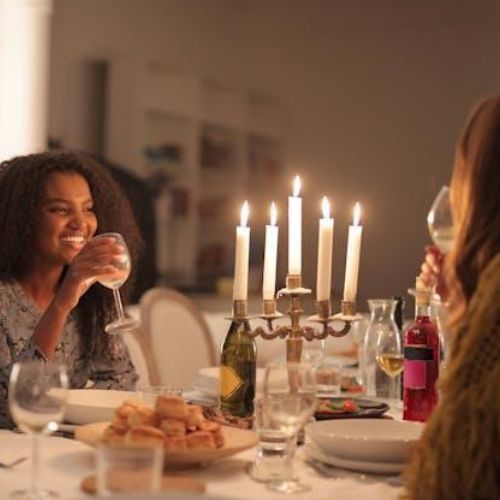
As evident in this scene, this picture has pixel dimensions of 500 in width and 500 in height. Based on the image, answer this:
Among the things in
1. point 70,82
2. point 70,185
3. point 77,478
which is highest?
point 70,82

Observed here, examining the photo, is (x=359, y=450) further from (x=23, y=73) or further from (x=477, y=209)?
(x=23, y=73)

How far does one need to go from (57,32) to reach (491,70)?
2718 millimetres

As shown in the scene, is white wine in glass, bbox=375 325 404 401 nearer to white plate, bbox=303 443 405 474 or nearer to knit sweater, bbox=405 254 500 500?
white plate, bbox=303 443 405 474

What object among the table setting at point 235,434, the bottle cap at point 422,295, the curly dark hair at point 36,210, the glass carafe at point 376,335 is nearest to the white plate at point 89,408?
the table setting at point 235,434

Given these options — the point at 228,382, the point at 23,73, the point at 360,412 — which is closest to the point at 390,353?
the point at 360,412

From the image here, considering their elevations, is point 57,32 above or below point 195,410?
above

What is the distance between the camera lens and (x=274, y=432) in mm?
1531

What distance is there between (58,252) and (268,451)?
941mm

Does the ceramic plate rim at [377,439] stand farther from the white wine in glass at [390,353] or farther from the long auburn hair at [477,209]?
the white wine in glass at [390,353]

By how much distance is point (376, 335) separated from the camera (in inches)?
97.1

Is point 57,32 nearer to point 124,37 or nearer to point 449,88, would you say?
point 124,37

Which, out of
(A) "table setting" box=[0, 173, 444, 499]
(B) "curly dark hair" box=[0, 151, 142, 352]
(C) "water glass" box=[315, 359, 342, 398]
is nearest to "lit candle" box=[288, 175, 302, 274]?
(A) "table setting" box=[0, 173, 444, 499]

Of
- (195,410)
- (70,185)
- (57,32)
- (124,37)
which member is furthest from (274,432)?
(124,37)

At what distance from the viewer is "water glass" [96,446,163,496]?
44.9 inches
